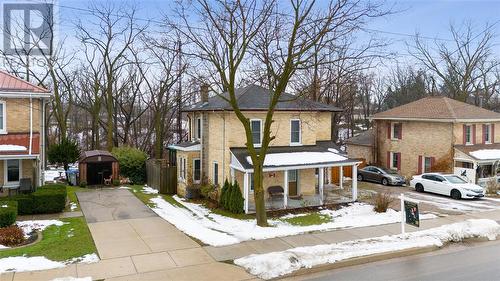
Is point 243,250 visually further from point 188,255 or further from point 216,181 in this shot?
point 216,181

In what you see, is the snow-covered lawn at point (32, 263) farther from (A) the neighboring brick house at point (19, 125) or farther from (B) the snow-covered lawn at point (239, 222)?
(A) the neighboring brick house at point (19, 125)

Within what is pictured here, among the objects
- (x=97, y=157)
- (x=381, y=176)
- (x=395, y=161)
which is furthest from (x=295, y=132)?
(x=395, y=161)

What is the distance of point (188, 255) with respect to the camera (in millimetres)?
12742

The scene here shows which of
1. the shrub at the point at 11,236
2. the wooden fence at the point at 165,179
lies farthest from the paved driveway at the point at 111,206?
the shrub at the point at 11,236

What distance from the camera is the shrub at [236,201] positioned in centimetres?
2086

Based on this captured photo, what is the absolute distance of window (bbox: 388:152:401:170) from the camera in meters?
35.0

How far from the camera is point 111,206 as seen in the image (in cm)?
2077

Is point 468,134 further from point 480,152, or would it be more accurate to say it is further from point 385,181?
point 385,181

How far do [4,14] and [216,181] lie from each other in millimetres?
26249

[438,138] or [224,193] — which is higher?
[438,138]

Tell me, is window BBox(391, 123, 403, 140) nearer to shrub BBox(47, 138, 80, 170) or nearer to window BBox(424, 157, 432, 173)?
window BBox(424, 157, 432, 173)

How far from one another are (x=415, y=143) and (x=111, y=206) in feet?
77.2

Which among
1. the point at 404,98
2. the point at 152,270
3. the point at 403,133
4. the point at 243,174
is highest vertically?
the point at 404,98

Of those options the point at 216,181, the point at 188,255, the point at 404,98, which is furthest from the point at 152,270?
the point at 404,98
